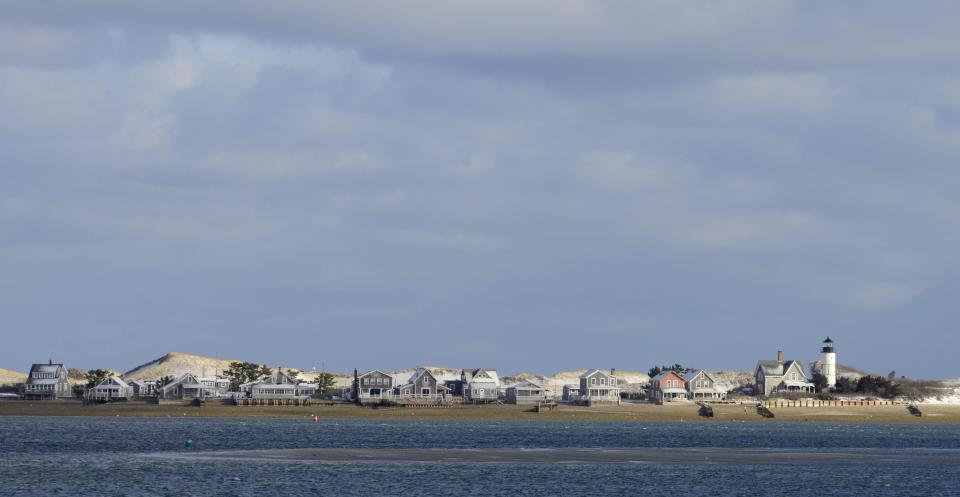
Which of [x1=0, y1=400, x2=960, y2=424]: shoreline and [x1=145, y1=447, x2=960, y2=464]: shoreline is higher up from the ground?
[x1=0, y1=400, x2=960, y2=424]: shoreline

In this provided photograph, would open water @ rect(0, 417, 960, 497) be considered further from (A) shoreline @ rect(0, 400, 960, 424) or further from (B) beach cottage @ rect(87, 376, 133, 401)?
(B) beach cottage @ rect(87, 376, 133, 401)

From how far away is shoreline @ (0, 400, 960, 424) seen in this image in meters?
177

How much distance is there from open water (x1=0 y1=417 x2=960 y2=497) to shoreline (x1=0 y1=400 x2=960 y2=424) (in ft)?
113

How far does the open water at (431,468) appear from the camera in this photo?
A: 74000mm

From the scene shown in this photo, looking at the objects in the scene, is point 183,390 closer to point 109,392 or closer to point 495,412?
point 109,392

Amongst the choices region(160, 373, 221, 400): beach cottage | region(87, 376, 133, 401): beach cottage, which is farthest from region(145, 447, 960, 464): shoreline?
region(87, 376, 133, 401): beach cottage

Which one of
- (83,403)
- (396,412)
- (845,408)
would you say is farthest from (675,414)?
(83,403)

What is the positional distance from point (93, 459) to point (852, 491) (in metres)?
48.9

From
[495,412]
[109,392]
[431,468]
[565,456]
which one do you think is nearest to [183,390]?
[109,392]

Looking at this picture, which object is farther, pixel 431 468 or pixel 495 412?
pixel 495 412

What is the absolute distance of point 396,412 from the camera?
181875mm

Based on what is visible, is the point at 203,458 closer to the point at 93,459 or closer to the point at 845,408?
the point at 93,459

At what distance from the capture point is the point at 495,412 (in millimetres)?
Answer: 180250

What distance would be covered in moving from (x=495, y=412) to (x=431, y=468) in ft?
313
